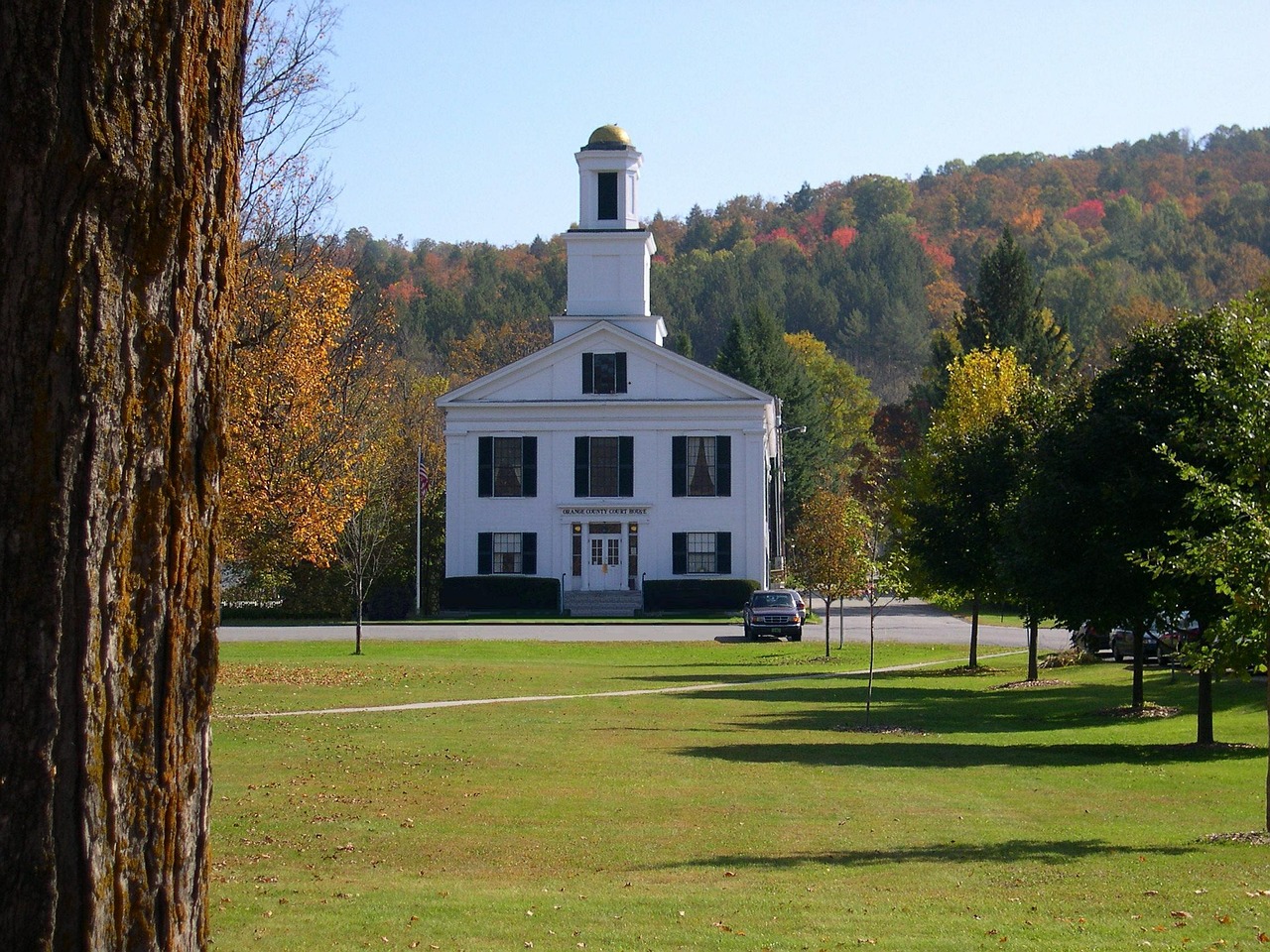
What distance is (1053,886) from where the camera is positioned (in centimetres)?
1081

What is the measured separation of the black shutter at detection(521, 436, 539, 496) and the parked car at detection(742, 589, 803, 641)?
1612cm

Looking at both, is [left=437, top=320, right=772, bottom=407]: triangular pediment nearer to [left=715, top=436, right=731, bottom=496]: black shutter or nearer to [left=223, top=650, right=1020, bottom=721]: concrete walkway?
[left=715, top=436, right=731, bottom=496]: black shutter

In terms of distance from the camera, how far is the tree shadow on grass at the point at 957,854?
38.5 feet

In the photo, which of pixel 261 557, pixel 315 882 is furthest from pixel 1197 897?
pixel 261 557

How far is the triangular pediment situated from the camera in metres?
58.6

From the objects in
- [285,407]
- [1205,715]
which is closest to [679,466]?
[285,407]

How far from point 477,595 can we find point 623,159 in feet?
62.0

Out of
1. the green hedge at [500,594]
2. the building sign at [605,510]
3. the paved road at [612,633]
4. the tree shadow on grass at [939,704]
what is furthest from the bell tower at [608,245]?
the tree shadow on grass at [939,704]

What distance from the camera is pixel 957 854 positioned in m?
12.3

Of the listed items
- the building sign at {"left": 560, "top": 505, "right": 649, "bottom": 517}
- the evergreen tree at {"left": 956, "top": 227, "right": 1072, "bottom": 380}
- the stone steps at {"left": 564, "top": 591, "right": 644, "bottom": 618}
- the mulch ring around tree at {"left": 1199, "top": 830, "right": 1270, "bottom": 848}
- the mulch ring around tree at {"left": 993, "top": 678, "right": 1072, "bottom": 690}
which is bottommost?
the mulch ring around tree at {"left": 993, "top": 678, "right": 1072, "bottom": 690}

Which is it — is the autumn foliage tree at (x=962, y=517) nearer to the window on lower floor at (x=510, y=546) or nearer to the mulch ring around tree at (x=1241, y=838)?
the mulch ring around tree at (x=1241, y=838)

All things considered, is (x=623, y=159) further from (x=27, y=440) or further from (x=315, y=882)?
(x=27, y=440)

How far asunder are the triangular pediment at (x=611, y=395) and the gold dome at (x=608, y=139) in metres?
7.78

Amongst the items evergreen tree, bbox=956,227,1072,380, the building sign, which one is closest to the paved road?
the building sign
